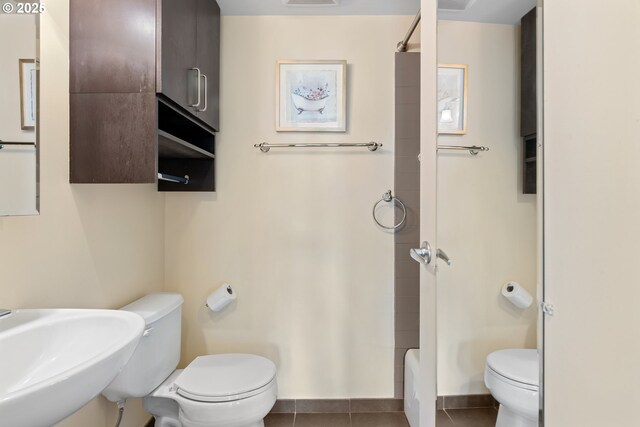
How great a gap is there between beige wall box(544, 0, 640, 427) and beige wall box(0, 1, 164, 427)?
147 cm

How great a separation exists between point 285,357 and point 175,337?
66 cm

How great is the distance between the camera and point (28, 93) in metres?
1.02

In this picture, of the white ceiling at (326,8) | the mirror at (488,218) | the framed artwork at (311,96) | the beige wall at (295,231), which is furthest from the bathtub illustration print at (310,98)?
the mirror at (488,218)

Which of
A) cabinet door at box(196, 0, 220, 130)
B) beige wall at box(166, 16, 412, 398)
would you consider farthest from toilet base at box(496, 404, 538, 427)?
cabinet door at box(196, 0, 220, 130)

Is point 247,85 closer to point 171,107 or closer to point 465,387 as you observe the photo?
point 171,107

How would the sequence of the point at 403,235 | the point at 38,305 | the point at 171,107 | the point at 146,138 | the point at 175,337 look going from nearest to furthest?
the point at 38,305 → the point at 146,138 → the point at 171,107 → the point at 175,337 → the point at 403,235

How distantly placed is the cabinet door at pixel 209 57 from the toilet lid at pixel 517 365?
5.14ft

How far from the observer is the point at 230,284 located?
6.59 ft

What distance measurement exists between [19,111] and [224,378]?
1.31 metres

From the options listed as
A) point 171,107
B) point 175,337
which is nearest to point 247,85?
point 171,107

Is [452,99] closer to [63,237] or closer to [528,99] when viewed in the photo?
[528,99]

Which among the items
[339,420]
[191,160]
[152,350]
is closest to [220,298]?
[152,350]

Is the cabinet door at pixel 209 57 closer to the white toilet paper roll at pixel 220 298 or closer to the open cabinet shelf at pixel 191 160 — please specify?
the open cabinet shelf at pixel 191 160

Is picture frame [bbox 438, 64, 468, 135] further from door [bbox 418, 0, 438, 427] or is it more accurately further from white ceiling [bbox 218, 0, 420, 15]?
white ceiling [bbox 218, 0, 420, 15]
